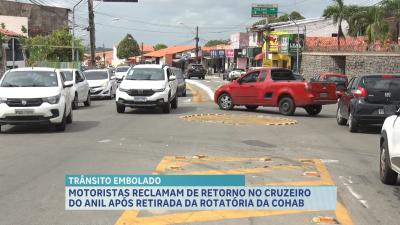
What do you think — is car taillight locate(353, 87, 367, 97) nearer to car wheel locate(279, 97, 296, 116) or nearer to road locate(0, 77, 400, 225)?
road locate(0, 77, 400, 225)

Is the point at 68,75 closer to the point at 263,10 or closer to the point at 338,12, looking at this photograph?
the point at 338,12

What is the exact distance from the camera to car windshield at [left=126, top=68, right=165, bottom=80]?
20562mm

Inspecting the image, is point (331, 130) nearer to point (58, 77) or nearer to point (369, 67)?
point (58, 77)

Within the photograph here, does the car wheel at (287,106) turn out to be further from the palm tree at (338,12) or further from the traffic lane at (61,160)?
the palm tree at (338,12)

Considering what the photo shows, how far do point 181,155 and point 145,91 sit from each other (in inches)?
368

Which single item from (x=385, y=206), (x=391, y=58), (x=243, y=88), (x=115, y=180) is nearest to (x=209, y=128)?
(x=243, y=88)

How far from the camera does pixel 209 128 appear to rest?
15180mm

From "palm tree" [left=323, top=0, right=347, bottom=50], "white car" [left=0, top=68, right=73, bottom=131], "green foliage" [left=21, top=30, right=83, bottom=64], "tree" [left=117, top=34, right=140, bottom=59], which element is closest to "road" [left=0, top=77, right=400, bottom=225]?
"white car" [left=0, top=68, right=73, bottom=131]

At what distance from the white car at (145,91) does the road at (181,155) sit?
1.74 metres

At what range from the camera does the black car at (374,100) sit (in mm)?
14680

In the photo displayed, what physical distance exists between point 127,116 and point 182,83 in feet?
43.3

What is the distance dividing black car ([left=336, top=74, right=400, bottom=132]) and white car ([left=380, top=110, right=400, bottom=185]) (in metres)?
6.47

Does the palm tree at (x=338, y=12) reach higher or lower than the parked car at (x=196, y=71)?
higher

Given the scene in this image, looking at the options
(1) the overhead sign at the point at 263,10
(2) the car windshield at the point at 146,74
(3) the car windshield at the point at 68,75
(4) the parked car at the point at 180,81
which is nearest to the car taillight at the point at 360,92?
(2) the car windshield at the point at 146,74
